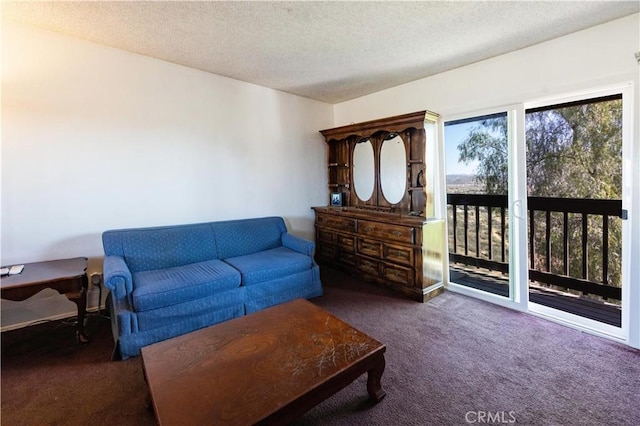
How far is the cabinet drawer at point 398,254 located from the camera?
314cm

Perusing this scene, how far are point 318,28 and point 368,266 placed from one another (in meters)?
2.55

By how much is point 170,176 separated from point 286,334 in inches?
90.7

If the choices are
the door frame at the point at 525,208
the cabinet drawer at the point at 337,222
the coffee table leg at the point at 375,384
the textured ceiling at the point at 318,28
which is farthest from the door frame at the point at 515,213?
the coffee table leg at the point at 375,384

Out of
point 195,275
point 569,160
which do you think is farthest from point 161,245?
point 569,160

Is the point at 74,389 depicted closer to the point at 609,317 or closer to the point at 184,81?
the point at 184,81

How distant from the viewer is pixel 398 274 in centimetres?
326

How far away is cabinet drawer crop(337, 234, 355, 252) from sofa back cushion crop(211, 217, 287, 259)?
A: 0.79m

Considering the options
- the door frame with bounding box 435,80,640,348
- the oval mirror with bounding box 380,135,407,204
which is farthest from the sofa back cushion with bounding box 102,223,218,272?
the door frame with bounding box 435,80,640,348

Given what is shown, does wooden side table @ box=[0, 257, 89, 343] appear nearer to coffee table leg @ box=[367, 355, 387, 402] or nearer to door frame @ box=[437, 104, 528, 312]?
coffee table leg @ box=[367, 355, 387, 402]

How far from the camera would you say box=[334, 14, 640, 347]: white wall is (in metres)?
2.21

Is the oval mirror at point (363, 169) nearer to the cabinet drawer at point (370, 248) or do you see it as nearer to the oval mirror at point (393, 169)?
the oval mirror at point (393, 169)

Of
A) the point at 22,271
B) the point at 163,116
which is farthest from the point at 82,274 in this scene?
the point at 163,116

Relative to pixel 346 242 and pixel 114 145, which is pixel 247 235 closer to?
pixel 346 242

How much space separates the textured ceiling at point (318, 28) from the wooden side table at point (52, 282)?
1960 mm
